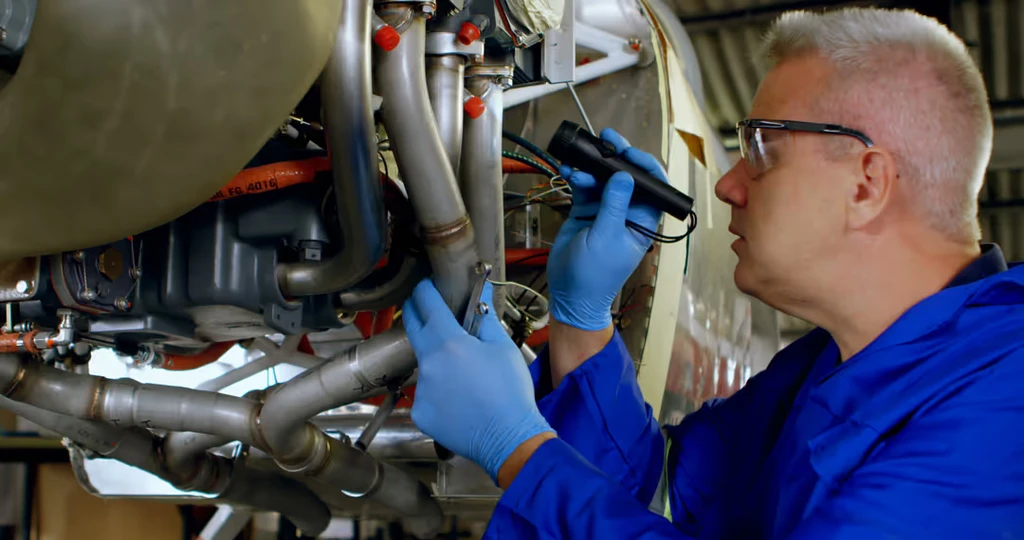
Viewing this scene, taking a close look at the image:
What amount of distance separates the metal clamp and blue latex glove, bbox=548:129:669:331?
18 cm

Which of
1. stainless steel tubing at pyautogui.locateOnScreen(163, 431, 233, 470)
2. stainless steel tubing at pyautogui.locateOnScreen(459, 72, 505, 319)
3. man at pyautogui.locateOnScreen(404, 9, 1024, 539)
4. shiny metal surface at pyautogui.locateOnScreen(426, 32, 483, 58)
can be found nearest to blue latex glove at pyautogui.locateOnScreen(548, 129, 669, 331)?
man at pyautogui.locateOnScreen(404, 9, 1024, 539)

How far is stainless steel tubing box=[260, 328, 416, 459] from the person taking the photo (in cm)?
111

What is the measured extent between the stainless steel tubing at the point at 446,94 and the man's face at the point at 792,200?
0.35 meters

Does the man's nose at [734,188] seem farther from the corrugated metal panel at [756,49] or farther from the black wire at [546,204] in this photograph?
the corrugated metal panel at [756,49]

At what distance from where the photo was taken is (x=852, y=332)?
88 centimetres

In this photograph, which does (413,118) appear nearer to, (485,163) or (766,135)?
(485,163)

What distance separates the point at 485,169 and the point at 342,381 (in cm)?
35

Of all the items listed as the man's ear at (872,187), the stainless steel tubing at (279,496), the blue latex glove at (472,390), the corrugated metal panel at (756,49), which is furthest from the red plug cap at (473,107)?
the corrugated metal panel at (756,49)

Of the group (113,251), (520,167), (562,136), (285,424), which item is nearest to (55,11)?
(113,251)

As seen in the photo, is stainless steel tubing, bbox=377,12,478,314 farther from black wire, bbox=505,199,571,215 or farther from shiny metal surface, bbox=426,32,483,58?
black wire, bbox=505,199,571,215

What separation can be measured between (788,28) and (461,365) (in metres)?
0.55

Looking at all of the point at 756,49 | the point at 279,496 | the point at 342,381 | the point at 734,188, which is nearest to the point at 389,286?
the point at 342,381

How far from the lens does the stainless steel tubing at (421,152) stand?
0.88 m

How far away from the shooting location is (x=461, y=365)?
947 millimetres
